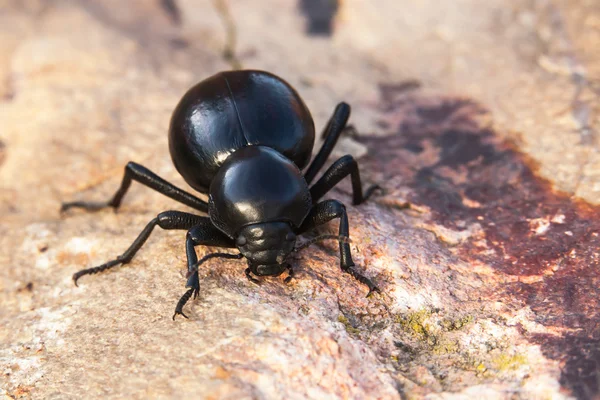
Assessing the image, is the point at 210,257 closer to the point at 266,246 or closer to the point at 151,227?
the point at 266,246

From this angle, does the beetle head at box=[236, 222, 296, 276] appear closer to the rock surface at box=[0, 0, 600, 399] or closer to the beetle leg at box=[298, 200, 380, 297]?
the rock surface at box=[0, 0, 600, 399]

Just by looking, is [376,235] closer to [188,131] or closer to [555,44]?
[188,131]

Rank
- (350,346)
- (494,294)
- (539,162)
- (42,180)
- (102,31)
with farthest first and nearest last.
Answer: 1. (102,31)
2. (42,180)
3. (539,162)
4. (494,294)
5. (350,346)

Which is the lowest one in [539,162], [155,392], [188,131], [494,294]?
[155,392]

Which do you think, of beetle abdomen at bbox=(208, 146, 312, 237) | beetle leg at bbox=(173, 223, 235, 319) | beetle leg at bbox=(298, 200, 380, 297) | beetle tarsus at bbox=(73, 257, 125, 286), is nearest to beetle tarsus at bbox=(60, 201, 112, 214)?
beetle tarsus at bbox=(73, 257, 125, 286)

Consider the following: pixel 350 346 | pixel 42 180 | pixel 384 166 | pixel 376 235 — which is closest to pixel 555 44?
pixel 384 166

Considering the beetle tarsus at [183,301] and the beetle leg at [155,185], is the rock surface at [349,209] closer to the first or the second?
the beetle tarsus at [183,301]

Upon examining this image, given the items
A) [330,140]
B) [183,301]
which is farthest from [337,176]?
[183,301]

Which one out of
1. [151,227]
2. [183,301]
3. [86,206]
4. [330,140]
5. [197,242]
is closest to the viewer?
[183,301]

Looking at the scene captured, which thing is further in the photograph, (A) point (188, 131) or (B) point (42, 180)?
(B) point (42, 180)
